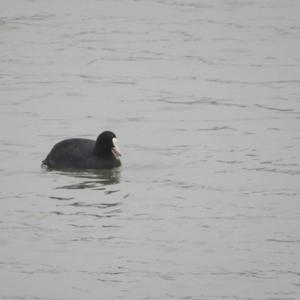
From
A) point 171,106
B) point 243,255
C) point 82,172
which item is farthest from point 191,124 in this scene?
point 243,255

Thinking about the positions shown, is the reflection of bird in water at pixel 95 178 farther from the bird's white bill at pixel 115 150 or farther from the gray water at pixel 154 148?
the bird's white bill at pixel 115 150

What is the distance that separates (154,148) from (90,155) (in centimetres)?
131

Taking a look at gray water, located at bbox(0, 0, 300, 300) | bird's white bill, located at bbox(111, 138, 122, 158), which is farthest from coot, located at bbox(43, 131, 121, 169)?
gray water, located at bbox(0, 0, 300, 300)

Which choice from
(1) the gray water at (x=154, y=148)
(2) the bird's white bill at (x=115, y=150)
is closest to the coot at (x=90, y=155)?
(2) the bird's white bill at (x=115, y=150)

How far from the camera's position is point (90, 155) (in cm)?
1645

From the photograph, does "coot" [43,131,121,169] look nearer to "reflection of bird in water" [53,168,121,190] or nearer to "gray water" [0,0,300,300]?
"reflection of bird in water" [53,168,121,190]

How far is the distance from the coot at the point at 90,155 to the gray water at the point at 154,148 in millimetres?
181

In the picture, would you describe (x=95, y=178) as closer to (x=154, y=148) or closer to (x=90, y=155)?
(x=90, y=155)

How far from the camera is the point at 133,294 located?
11.4 meters

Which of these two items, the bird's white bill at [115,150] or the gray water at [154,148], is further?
the bird's white bill at [115,150]

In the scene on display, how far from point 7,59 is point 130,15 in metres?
4.43

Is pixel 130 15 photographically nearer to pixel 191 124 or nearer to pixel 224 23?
pixel 224 23

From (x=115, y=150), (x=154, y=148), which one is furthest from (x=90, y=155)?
(x=154, y=148)

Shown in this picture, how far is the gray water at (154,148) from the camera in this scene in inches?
475
